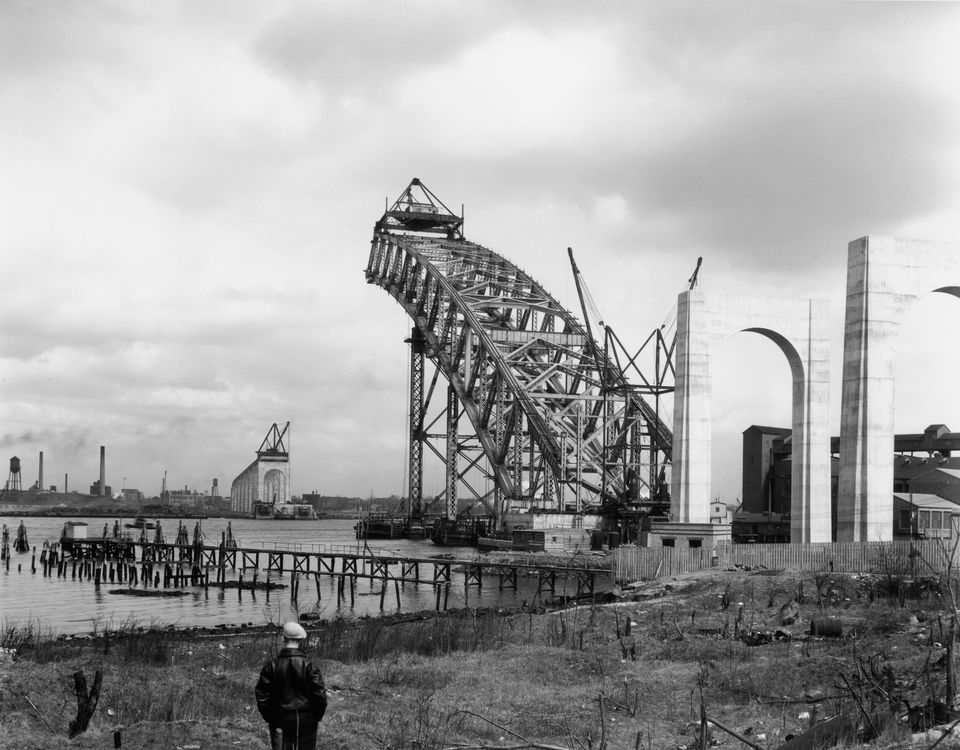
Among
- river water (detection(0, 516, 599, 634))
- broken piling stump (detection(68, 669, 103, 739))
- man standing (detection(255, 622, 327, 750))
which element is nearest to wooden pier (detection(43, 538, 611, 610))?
river water (detection(0, 516, 599, 634))

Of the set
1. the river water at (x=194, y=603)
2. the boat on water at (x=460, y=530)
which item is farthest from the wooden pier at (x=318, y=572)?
the boat on water at (x=460, y=530)

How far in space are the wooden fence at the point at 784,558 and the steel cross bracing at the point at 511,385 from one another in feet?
125

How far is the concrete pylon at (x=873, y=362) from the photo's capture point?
34.2 meters

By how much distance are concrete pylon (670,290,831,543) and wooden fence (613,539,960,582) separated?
11.2 ft

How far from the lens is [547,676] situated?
19531 millimetres

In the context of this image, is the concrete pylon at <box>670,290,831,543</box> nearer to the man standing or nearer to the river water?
the river water

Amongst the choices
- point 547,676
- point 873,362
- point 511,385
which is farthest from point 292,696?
point 511,385

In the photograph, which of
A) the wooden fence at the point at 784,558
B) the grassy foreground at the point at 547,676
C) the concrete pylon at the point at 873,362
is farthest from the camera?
the concrete pylon at the point at 873,362

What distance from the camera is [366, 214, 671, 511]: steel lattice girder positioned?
82.2m

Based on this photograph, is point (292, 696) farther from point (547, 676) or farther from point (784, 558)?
point (784, 558)

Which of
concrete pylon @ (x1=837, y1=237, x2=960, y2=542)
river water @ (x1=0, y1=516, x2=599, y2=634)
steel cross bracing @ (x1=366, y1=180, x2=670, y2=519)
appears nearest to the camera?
concrete pylon @ (x1=837, y1=237, x2=960, y2=542)

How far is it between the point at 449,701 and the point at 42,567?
188ft

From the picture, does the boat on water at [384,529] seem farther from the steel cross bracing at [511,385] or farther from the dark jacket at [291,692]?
the dark jacket at [291,692]

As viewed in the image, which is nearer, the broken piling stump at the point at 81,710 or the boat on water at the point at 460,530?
the broken piling stump at the point at 81,710
